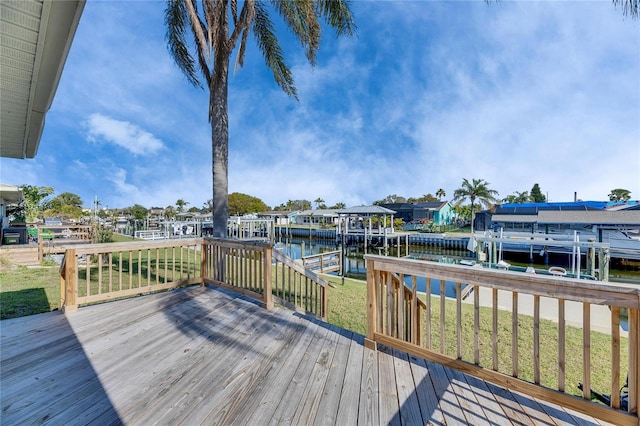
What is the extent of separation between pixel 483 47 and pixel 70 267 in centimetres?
1609

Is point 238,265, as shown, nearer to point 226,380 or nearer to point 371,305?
point 226,380

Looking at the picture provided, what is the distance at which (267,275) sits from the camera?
3594 millimetres

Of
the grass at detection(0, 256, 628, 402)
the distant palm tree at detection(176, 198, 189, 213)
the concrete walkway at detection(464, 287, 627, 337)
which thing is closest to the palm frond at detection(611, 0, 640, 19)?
the grass at detection(0, 256, 628, 402)

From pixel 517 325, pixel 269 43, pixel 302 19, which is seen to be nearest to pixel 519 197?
pixel 269 43

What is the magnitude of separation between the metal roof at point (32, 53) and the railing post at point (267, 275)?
8.98 ft

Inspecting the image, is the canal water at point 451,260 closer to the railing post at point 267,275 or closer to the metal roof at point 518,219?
the metal roof at point 518,219

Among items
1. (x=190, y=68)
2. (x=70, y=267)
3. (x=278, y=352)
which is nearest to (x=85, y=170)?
(x=190, y=68)

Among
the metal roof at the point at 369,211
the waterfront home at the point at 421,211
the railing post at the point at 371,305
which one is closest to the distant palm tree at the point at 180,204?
the waterfront home at the point at 421,211

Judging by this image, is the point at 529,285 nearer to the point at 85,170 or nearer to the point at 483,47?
the point at 483,47

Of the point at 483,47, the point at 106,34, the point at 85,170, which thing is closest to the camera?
the point at 106,34

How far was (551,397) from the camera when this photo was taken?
1.72 m

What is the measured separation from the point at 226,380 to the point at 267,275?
165 centimetres

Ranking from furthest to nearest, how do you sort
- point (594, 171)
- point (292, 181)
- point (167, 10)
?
point (292, 181) < point (594, 171) < point (167, 10)

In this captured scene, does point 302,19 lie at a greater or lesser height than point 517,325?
greater
